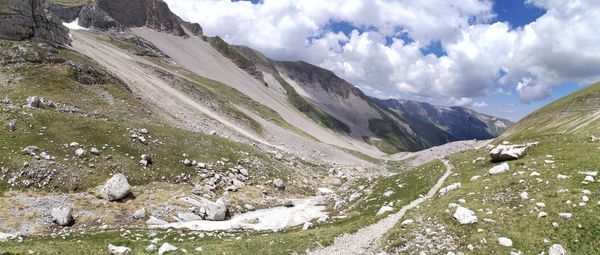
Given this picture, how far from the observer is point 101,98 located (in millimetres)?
77688

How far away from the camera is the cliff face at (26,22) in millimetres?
98500

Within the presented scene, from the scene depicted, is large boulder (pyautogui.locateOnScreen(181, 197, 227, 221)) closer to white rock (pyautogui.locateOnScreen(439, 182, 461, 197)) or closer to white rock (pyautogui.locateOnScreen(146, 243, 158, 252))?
white rock (pyautogui.locateOnScreen(146, 243, 158, 252))

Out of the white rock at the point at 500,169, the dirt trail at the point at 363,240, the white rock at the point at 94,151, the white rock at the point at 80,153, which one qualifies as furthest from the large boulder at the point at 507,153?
the white rock at the point at 80,153

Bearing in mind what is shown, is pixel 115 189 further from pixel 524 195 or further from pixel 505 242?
Answer: pixel 524 195


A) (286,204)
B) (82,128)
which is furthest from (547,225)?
(82,128)

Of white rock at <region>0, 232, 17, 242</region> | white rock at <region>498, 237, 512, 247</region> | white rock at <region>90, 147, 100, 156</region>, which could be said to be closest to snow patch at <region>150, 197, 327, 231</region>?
white rock at <region>0, 232, 17, 242</region>

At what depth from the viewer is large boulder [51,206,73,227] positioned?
3897cm

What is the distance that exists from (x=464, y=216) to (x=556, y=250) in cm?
619

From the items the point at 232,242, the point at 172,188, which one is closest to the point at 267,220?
the point at 172,188

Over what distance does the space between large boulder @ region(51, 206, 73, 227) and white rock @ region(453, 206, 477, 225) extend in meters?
36.8

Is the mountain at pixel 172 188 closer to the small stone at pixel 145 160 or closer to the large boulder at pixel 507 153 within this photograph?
the small stone at pixel 145 160

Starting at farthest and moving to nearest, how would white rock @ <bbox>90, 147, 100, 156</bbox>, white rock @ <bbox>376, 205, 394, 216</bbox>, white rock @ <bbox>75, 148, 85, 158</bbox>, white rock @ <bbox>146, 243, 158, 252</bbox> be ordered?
1. white rock @ <bbox>90, 147, 100, 156</bbox>
2. white rock @ <bbox>75, 148, 85, 158</bbox>
3. white rock @ <bbox>376, 205, 394, 216</bbox>
4. white rock @ <bbox>146, 243, 158, 252</bbox>

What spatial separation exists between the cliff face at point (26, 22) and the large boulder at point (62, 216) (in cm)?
8112

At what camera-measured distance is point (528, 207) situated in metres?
27.1
